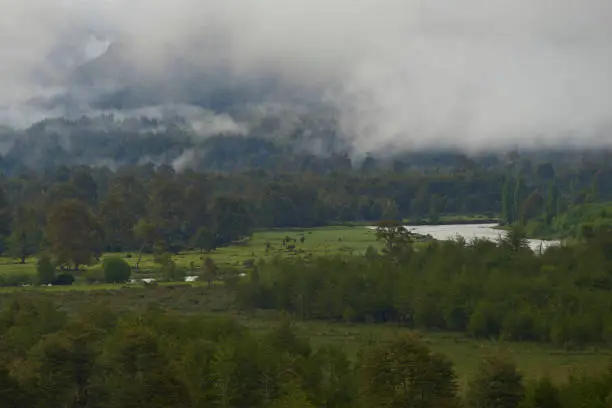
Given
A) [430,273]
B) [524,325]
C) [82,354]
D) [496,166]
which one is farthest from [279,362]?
[496,166]

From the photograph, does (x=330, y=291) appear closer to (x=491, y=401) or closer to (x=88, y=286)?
(x=88, y=286)

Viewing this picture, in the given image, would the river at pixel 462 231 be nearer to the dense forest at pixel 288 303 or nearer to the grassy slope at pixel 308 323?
the dense forest at pixel 288 303

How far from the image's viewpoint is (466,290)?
46344 mm

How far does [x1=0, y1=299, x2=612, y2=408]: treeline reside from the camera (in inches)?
906

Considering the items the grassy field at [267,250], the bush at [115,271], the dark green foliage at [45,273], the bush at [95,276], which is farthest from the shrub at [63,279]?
the grassy field at [267,250]

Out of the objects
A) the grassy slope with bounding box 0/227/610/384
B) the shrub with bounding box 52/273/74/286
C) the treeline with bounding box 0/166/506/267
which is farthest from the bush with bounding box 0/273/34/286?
the treeline with bounding box 0/166/506/267

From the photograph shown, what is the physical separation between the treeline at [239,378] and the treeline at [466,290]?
16758 millimetres

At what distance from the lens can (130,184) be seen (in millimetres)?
100562

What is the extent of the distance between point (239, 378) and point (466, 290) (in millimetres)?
23383

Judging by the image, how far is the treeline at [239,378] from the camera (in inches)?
906

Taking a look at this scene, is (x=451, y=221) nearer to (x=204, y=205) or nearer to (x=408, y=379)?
(x=204, y=205)

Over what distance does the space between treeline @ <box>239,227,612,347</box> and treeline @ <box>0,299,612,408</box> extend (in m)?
16.8

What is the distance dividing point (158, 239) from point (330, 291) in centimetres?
3326

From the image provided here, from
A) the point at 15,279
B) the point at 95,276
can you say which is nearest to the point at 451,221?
the point at 95,276
